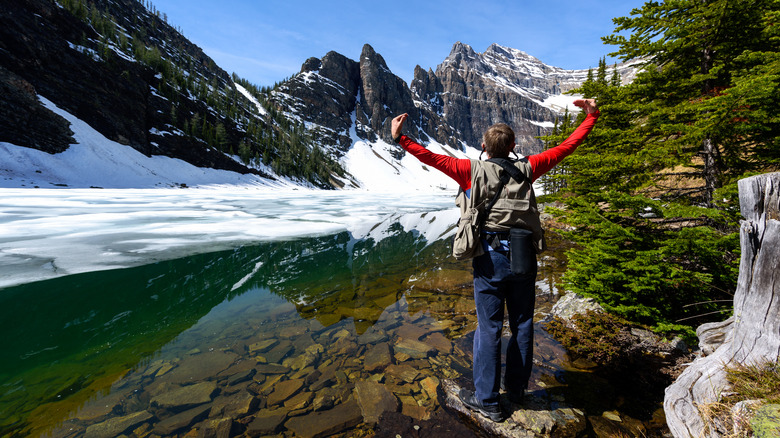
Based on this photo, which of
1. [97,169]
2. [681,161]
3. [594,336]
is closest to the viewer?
[681,161]

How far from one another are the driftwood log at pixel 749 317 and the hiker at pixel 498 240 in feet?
3.93

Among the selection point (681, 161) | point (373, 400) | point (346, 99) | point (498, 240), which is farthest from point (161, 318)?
point (346, 99)

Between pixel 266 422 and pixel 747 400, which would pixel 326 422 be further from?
pixel 747 400

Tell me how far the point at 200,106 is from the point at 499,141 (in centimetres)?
10253

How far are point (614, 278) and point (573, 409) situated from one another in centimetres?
230

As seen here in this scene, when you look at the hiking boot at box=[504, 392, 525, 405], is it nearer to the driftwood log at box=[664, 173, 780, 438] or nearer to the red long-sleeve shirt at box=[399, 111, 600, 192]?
the driftwood log at box=[664, 173, 780, 438]

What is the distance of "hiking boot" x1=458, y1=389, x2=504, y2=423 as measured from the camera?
3.04 metres

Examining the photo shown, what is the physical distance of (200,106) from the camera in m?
83.5

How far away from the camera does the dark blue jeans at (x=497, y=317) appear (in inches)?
114

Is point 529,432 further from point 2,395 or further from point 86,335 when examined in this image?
point 86,335

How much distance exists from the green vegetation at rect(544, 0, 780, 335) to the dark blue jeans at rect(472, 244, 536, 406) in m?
1.34

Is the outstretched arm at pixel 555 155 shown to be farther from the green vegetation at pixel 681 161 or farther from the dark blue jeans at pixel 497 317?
the dark blue jeans at pixel 497 317

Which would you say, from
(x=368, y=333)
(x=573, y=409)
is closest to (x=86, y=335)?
(x=368, y=333)

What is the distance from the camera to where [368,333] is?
5.59 m
